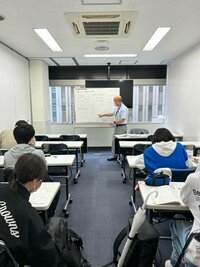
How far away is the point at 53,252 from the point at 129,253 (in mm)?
626

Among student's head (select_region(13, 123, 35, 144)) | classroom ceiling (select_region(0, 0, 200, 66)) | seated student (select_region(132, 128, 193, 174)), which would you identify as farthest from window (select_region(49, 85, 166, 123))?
seated student (select_region(132, 128, 193, 174))

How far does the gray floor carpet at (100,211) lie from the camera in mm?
2295

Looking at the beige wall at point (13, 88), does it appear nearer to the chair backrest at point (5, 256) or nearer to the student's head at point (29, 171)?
the student's head at point (29, 171)

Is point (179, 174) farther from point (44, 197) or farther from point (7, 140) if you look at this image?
point (7, 140)

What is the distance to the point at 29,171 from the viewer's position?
1.37 meters

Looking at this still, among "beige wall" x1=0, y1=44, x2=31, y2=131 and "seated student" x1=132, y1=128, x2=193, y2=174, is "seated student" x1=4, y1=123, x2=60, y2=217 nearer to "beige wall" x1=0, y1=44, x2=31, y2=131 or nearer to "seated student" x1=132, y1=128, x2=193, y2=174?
"seated student" x1=132, y1=128, x2=193, y2=174

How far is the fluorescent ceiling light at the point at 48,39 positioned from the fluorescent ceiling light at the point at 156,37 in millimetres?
1834

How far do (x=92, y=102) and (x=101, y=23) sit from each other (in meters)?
3.57

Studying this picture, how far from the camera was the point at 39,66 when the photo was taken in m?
5.96

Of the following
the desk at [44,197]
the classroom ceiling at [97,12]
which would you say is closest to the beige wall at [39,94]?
the classroom ceiling at [97,12]

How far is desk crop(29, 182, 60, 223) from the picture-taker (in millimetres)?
1694

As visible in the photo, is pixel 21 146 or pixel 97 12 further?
pixel 97 12

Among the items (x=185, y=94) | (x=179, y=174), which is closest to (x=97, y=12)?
(x=179, y=174)

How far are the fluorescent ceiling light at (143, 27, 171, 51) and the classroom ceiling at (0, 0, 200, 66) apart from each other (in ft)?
0.29
